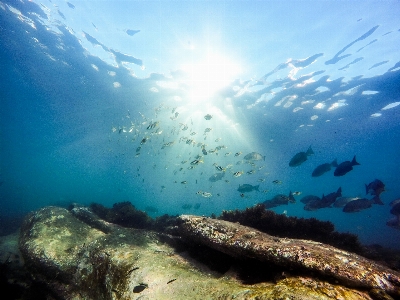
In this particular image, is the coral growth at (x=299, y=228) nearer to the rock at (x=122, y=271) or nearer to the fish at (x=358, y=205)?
the rock at (x=122, y=271)

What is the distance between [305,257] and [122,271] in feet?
10.5

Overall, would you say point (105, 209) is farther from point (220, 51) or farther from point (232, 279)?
point (220, 51)

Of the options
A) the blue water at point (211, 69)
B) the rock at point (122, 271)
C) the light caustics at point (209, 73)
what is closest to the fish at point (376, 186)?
the blue water at point (211, 69)

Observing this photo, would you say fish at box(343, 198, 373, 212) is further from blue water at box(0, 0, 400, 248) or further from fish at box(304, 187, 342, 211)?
blue water at box(0, 0, 400, 248)

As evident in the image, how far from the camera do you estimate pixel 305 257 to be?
2738 millimetres

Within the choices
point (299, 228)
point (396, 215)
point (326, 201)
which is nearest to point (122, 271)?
point (299, 228)

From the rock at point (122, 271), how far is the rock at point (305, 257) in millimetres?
178

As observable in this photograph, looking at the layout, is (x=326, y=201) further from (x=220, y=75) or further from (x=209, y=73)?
(x=209, y=73)

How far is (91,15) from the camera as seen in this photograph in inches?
658

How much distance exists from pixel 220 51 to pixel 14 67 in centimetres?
2189

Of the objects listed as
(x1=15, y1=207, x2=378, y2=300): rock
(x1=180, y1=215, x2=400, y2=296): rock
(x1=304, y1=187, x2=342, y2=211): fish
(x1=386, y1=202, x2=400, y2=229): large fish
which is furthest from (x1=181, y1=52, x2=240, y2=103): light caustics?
(x1=180, y1=215, x2=400, y2=296): rock

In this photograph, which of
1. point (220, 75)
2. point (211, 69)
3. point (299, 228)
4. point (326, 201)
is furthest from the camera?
point (220, 75)

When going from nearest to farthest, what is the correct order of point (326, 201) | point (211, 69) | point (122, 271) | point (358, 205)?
point (122, 271) < point (358, 205) < point (326, 201) < point (211, 69)

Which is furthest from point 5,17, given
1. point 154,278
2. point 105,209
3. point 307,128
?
point 307,128
